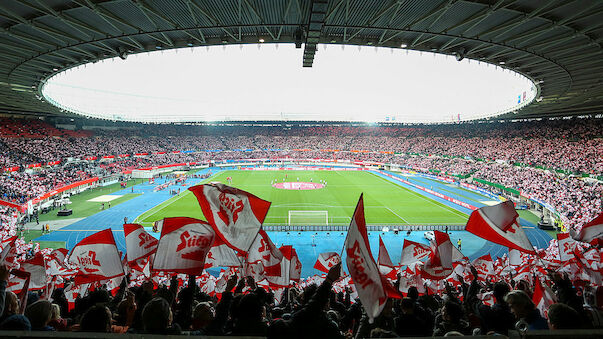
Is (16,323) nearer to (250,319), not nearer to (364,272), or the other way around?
(250,319)

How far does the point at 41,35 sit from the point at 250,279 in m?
17.6

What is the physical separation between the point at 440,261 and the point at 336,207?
29267 mm

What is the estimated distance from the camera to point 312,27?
11758mm

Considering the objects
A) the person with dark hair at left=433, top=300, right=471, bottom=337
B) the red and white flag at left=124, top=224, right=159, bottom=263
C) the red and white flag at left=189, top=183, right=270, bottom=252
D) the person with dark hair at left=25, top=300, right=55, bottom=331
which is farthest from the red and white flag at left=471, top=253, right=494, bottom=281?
the person with dark hair at left=25, top=300, right=55, bottom=331

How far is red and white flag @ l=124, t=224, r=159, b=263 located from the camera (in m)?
8.73

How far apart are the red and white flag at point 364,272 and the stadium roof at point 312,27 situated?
Result: 838cm

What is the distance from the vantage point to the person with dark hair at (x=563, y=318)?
3.31 metres

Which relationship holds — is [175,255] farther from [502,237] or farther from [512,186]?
[512,186]

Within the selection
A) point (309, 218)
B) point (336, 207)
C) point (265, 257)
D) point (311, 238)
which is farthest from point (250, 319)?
point (336, 207)

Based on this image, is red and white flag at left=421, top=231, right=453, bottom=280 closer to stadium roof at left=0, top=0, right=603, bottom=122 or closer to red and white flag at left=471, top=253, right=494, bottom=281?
red and white flag at left=471, top=253, right=494, bottom=281

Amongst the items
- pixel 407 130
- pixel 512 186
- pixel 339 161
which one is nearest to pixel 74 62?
pixel 512 186

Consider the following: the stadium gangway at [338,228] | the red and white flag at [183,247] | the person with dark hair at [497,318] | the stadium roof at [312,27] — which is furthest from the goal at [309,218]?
the person with dark hair at [497,318]

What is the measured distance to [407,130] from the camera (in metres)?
96.0

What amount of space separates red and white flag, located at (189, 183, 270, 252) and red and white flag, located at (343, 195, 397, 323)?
2.83 metres
